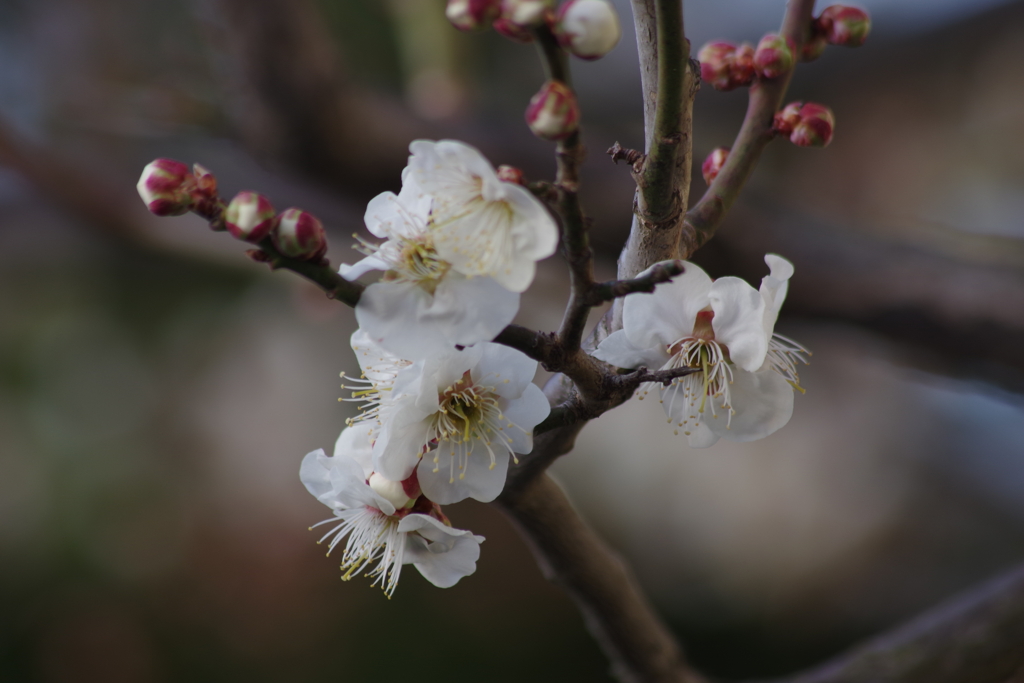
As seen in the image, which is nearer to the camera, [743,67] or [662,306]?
[662,306]

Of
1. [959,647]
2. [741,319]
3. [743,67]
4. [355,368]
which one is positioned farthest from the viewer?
[355,368]

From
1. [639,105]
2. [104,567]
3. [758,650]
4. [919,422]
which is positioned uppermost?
[639,105]

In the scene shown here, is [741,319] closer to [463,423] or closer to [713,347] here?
[713,347]

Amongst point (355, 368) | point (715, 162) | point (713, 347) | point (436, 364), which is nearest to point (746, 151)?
point (715, 162)

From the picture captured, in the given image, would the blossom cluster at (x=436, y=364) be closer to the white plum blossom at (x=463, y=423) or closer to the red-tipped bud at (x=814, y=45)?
the white plum blossom at (x=463, y=423)

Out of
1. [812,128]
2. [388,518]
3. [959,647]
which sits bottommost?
[959,647]

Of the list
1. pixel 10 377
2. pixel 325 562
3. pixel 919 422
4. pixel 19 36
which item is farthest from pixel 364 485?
pixel 19 36

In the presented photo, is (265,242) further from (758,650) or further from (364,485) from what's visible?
(758,650)

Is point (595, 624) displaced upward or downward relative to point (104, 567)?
upward
